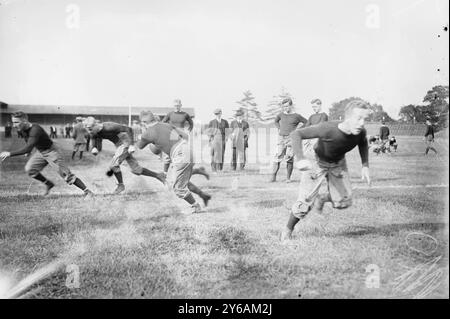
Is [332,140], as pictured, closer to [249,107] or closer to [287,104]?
[287,104]

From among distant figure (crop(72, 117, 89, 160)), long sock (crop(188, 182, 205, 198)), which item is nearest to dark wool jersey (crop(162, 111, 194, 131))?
long sock (crop(188, 182, 205, 198))

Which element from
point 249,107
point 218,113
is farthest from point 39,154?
point 249,107

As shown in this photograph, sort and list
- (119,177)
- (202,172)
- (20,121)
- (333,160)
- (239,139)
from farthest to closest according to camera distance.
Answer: (239,139) → (119,177) → (202,172) → (20,121) → (333,160)

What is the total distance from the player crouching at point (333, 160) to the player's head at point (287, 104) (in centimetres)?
87

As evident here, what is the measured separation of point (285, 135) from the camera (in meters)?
5.15

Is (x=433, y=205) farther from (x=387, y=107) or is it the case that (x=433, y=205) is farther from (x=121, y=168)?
Result: (x=121, y=168)

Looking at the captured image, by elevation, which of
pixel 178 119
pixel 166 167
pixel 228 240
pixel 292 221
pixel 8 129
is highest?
pixel 178 119

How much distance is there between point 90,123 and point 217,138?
5.47ft

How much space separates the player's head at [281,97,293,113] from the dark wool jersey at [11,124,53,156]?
2.97 metres

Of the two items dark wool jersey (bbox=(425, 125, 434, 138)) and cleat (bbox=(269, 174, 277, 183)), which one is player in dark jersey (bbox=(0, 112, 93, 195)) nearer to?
cleat (bbox=(269, 174, 277, 183))

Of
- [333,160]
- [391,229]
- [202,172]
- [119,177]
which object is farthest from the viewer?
[119,177]

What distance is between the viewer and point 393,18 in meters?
4.11

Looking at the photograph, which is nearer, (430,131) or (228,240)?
(228,240)

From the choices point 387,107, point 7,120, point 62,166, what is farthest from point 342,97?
point 7,120
